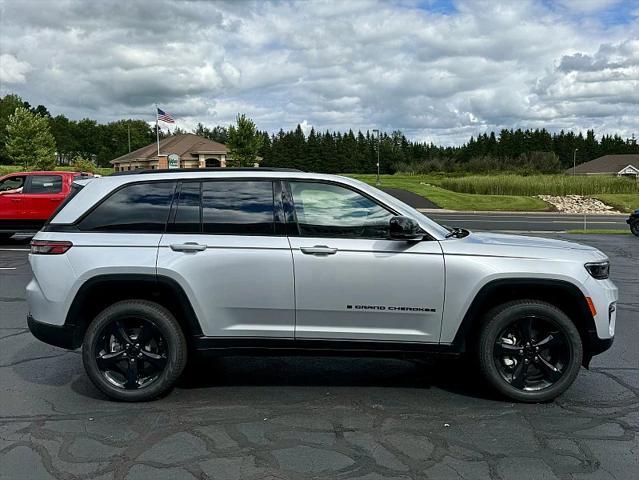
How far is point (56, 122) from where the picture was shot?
118938mm

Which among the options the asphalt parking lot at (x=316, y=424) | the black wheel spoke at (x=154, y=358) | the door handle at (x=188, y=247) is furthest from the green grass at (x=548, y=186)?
the black wheel spoke at (x=154, y=358)

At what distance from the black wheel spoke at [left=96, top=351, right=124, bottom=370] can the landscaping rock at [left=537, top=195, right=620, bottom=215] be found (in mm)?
33583

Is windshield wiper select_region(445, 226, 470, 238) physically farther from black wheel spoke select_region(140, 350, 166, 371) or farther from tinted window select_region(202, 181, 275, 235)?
black wheel spoke select_region(140, 350, 166, 371)

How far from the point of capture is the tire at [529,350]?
169 inches

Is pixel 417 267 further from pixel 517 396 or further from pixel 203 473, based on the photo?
pixel 203 473

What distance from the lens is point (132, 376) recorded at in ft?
14.5

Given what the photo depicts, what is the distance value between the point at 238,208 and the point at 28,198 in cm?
1209

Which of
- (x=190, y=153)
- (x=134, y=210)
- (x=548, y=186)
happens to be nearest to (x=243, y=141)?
(x=190, y=153)

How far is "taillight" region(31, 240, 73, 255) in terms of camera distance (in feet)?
14.3

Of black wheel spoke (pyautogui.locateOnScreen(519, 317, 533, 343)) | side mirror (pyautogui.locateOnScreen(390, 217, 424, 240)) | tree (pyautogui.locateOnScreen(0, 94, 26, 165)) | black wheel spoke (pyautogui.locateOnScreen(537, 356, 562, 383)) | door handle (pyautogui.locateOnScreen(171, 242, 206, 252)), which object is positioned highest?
tree (pyautogui.locateOnScreen(0, 94, 26, 165))

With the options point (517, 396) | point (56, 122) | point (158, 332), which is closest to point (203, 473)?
point (158, 332)

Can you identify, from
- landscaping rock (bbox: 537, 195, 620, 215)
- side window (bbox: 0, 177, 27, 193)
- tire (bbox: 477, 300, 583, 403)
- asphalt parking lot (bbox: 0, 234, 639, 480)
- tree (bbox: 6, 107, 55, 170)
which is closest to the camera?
asphalt parking lot (bbox: 0, 234, 639, 480)

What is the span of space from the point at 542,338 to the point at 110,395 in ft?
11.2

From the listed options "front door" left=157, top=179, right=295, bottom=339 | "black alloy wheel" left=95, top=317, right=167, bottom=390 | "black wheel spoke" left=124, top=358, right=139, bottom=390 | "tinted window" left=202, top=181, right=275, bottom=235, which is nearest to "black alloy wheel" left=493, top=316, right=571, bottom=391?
"front door" left=157, top=179, right=295, bottom=339
